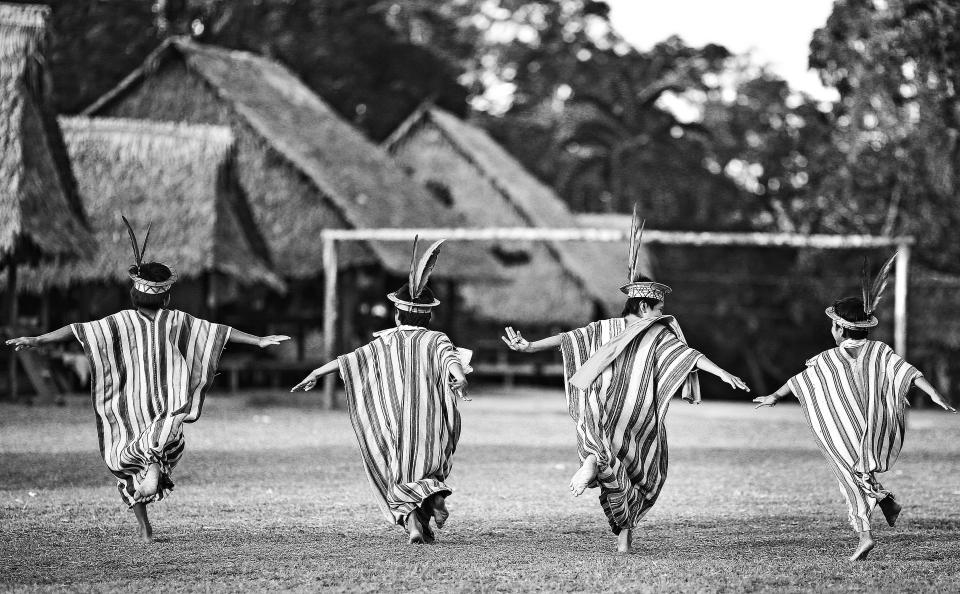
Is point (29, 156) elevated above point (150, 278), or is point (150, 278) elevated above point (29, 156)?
point (29, 156)

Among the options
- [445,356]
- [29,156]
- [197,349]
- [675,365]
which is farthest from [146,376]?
[29,156]

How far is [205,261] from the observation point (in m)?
21.4

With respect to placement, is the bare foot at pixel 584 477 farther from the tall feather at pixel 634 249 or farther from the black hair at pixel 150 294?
the black hair at pixel 150 294

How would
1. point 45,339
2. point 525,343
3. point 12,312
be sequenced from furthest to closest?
point 12,312 → point 525,343 → point 45,339

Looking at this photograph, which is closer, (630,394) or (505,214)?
(630,394)

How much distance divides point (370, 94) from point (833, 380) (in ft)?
98.9

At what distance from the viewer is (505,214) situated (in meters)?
30.2

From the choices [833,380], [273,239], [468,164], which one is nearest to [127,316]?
[833,380]

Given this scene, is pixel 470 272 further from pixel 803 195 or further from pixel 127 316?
pixel 127 316

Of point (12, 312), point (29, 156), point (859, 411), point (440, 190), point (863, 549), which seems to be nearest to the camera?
point (863, 549)

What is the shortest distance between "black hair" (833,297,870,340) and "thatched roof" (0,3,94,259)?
39.7ft

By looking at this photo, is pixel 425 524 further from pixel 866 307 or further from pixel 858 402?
pixel 866 307

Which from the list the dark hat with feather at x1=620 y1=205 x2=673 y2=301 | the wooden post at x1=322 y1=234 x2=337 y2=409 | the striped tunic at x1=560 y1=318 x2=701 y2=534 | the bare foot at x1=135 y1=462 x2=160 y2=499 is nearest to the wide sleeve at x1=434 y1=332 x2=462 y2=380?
the striped tunic at x1=560 y1=318 x2=701 y2=534

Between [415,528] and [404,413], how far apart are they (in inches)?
24.8
